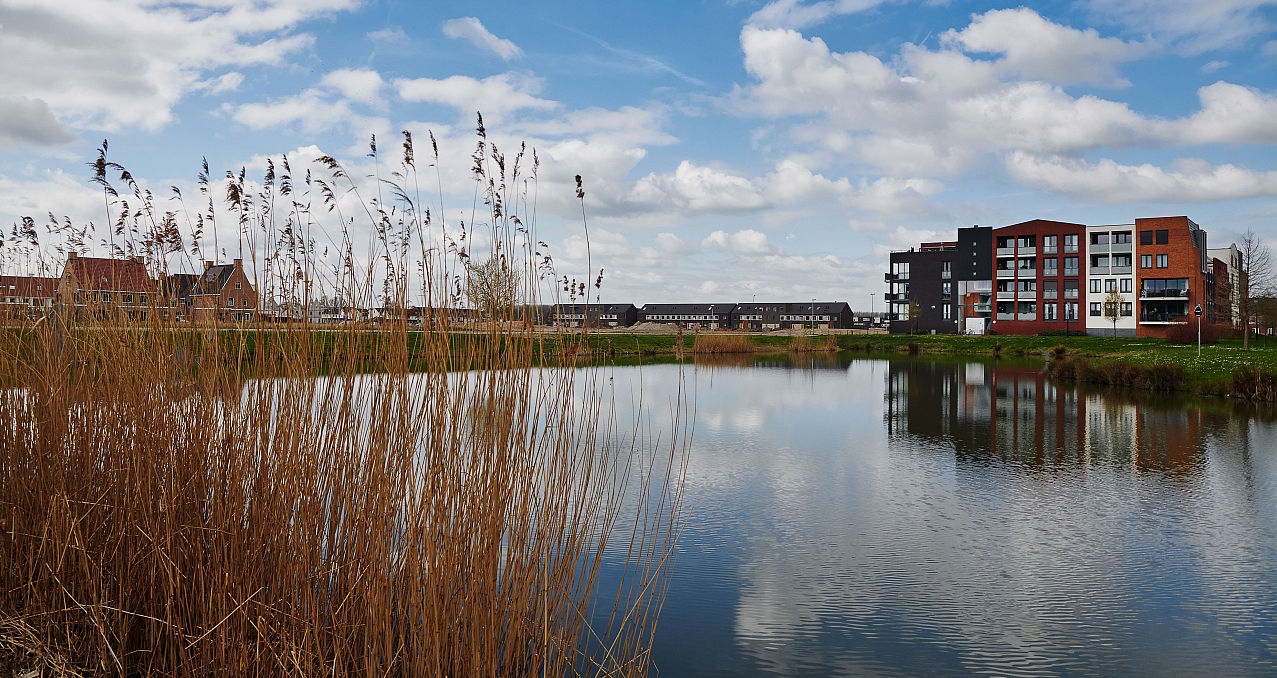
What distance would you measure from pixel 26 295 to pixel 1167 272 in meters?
63.4

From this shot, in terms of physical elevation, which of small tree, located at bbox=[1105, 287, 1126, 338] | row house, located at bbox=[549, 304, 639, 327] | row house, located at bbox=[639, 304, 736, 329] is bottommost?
row house, located at bbox=[549, 304, 639, 327]

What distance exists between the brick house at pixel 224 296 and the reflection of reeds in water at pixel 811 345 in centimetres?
3579

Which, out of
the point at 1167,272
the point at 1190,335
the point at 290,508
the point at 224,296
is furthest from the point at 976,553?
the point at 1167,272

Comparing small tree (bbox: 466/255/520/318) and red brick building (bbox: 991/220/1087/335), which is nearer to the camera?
small tree (bbox: 466/255/520/318)

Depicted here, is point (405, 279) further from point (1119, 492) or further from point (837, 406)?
point (837, 406)

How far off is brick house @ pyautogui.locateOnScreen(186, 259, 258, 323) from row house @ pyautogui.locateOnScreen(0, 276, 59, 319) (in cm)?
109

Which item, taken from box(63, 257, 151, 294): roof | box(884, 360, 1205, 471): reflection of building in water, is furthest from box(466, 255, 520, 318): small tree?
box(884, 360, 1205, 471): reflection of building in water

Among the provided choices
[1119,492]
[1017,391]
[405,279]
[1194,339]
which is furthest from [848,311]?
[405,279]

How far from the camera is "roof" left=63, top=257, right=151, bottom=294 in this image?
12.9ft

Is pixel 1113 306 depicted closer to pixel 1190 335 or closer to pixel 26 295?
pixel 1190 335

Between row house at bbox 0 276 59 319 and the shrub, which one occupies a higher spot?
row house at bbox 0 276 59 319

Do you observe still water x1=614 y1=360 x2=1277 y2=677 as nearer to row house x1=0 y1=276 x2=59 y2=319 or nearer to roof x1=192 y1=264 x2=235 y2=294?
roof x1=192 y1=264 x2=235 y2=294

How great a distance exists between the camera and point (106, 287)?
13.8ft

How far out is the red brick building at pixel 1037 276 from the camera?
57.5 m
